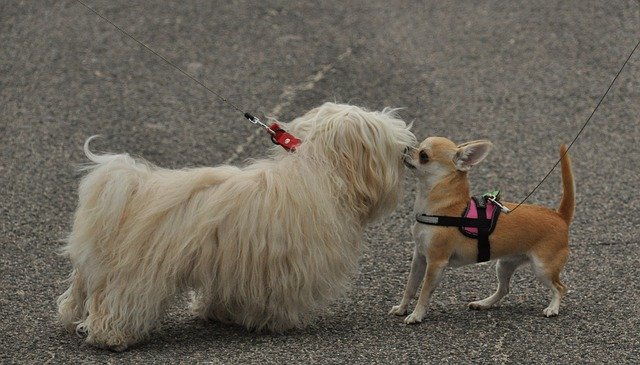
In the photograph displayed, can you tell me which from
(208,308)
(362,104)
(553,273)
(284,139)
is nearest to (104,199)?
(208,308)

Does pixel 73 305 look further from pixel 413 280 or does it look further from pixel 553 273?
pixel 553 273

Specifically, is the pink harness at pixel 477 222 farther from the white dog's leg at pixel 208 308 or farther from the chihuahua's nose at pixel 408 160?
the white dog's leg at pixel 208 308

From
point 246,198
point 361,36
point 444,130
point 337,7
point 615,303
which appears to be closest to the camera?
point 246,198

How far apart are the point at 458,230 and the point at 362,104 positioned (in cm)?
388

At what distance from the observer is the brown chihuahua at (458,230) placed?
492 centimetres

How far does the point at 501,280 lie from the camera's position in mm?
5230

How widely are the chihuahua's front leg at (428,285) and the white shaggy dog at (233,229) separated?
0.40 m

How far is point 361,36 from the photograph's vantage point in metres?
10.1

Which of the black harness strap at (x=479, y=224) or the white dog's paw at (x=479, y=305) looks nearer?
the black harness strap at (x=479, y=224)

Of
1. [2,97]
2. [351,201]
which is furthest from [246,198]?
[2,97]

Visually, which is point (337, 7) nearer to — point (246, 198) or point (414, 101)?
point (414, 101)

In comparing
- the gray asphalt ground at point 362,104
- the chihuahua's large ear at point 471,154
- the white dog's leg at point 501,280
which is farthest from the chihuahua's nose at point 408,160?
the gray asphalt ground at point 362,104

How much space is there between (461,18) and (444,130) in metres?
2.77

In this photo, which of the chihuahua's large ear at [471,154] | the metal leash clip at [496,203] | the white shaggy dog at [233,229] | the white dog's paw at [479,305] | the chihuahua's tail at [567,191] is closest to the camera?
the white shaggy dog at [233,229]
